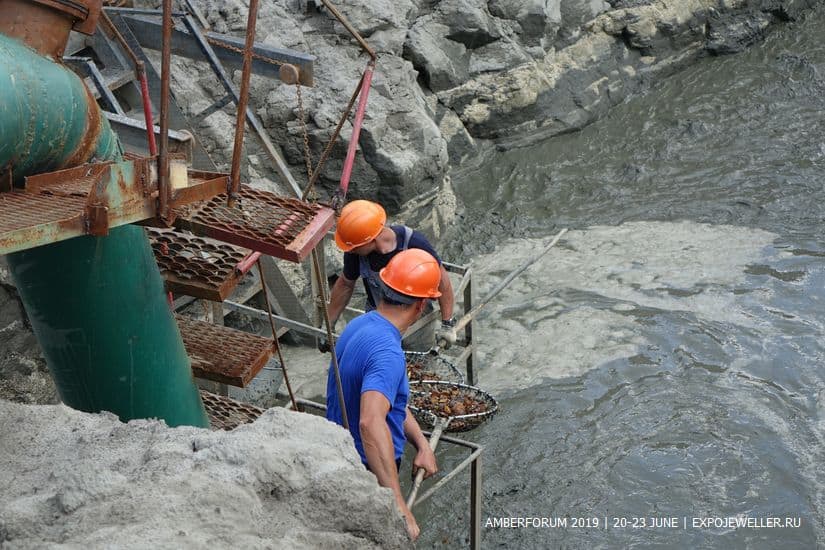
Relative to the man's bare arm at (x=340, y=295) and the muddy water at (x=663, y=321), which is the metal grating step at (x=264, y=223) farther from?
the muddy water at (x=663, y=321)

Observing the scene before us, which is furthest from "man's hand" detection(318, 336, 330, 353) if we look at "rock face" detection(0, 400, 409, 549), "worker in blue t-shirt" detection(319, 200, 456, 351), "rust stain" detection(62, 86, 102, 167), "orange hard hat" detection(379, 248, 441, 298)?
"rock face" detection(0, 400, 409, 549)

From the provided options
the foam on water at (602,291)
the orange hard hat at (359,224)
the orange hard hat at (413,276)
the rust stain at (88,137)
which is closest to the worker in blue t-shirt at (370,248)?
the orange hard hat at (359,224)

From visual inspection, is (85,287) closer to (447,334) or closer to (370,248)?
(370,248)

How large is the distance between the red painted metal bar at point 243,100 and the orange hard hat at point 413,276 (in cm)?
103

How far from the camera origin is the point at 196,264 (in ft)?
12.1

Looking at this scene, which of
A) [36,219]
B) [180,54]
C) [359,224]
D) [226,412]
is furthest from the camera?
[180,54]

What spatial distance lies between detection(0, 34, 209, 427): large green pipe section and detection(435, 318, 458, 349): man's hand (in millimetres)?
2636

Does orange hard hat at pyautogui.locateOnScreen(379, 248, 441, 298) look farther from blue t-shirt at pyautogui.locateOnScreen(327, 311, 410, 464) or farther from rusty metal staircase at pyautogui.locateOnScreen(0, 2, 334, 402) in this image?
rusty metal staircase at pyautogui.locateOnScreen(0, 2, 334, 402)

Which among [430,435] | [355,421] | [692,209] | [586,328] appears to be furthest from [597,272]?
[355,421]

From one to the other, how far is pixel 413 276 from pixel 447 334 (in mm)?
2174

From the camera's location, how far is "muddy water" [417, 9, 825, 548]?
18.4 feet

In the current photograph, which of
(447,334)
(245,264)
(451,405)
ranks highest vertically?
(245,264)

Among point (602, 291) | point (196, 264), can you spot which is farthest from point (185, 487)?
point (602, 291)

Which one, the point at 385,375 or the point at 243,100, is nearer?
the point at 243,100
